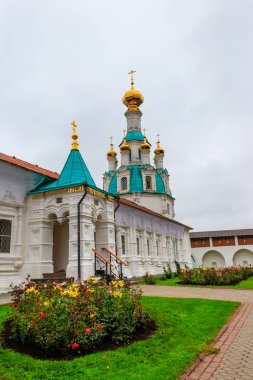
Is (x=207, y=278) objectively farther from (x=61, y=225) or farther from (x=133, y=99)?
(x=133, y=99)

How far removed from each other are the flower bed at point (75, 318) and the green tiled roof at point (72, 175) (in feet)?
21.0

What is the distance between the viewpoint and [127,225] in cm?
1881

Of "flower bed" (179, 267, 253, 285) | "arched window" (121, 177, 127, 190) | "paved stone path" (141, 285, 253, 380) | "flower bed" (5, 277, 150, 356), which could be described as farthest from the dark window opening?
"arched window" (121, 177, 127, 190)

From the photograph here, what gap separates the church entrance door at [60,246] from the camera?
14.3 meters

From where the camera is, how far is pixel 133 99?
107 ft

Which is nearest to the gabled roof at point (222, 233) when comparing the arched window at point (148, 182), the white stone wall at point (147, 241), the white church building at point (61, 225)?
the white stone wall at point (147, 241)

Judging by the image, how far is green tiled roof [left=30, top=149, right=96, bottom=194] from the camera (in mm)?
12802

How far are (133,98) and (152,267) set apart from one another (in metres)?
18.0

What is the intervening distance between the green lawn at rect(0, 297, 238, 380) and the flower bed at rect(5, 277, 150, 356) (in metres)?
0.30

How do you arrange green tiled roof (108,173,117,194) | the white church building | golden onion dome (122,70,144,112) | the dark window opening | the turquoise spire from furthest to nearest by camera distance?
golden onion dome (122,70,144,112) → green tiled roof (108,173,117,194) → the turquoise spire → the white church building → the dark window opening

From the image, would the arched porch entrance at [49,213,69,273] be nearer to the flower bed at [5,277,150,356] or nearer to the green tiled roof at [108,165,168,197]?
the flower bed at [5,277,150,356]

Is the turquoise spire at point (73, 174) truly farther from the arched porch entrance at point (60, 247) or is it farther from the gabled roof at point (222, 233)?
the gabled roof at point (222, 233)

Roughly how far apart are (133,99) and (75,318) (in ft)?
96.8

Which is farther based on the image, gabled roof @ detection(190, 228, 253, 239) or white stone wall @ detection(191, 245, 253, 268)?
gabled roof @ detection(190, 228, 253, 239)
